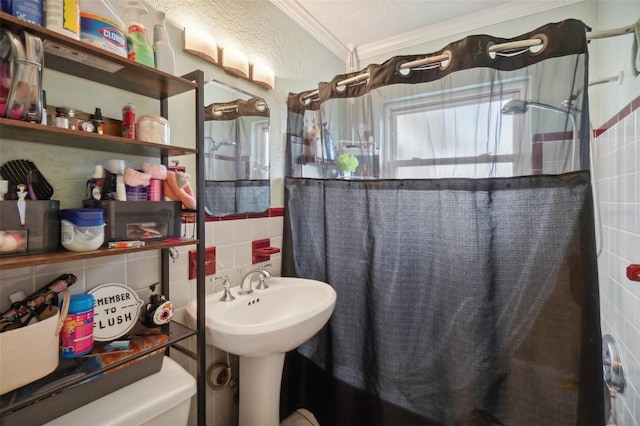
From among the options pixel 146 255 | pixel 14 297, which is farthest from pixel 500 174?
pixel 14 297

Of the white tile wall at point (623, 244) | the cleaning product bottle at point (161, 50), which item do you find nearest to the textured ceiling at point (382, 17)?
the cleaning product bottle at point (161, 50)

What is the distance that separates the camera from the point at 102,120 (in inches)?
34.9

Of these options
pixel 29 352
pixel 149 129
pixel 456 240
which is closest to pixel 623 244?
pixel 456 240

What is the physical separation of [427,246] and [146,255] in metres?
1.13

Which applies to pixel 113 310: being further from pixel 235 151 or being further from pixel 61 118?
pixel 235 151

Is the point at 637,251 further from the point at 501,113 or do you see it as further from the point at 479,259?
the point at 501,113

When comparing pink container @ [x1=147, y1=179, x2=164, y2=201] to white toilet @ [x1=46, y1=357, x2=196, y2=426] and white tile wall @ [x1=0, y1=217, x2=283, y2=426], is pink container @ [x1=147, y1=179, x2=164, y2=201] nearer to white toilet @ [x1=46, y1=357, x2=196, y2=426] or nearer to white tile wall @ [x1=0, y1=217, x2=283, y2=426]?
white tile wall @ [x1=0, y1=217, x2=283, y2=426]

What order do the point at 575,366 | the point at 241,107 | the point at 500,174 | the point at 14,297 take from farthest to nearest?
the point at 241,107 → the point at 500,174 → the point at 575,366 → the point at 14,297

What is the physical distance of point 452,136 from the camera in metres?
1.22

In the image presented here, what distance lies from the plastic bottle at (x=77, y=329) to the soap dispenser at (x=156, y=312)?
0.55 ft

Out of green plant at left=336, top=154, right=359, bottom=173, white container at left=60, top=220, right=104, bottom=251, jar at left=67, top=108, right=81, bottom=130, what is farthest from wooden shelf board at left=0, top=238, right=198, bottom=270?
green plant at left=336, top=154, right=359, bottom=173

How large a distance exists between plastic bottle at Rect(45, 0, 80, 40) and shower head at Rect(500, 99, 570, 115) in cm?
136

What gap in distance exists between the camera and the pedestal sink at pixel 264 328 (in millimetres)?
990

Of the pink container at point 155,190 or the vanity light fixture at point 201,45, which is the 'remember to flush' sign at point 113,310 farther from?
the vanity light fixture at point 201,45
